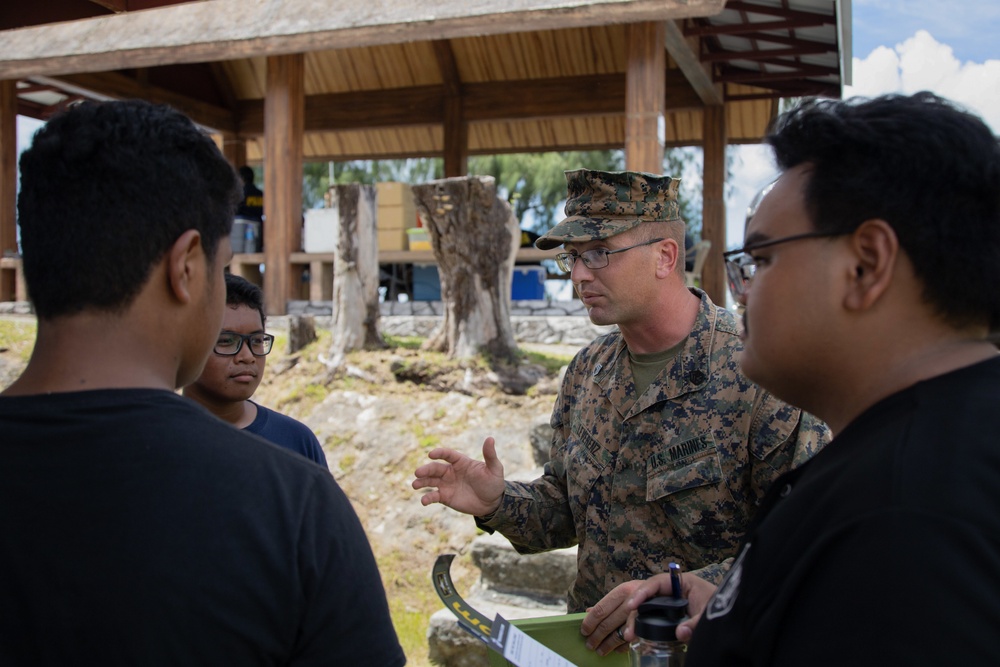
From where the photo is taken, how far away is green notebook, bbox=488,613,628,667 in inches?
79.3

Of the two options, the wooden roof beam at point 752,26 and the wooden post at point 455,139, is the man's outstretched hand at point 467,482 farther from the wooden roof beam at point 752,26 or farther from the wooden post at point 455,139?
the wooden post at point 455,139

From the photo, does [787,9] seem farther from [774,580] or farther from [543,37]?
[774,580]

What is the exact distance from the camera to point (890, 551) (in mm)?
963

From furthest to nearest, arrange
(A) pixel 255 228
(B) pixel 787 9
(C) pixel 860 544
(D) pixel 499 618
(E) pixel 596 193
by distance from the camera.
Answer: (A) pixel 255 228, (B) pixel 787 9, (E) pixel 596 193, (D) pixel 499 618, (C) pixel 860 544

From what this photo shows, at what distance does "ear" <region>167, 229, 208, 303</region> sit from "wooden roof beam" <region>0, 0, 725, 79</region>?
22.6 ft

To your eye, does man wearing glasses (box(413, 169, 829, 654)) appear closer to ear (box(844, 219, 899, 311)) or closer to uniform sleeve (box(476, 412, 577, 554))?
uniform sleeve (box(476, 412, 577, 554))

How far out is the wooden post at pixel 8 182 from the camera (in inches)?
434

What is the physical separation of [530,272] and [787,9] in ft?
14.5

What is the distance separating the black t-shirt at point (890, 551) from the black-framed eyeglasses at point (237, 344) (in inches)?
87.2

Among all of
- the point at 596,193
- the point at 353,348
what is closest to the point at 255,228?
the point at 353,348

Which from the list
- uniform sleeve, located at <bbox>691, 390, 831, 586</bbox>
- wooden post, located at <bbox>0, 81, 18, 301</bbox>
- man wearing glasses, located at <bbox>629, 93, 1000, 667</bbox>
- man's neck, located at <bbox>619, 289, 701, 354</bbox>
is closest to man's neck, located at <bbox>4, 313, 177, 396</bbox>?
man wearing glasses, located at <bbox>629, 93, 1000, 667</bbox>

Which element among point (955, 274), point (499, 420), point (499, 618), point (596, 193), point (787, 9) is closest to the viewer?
point (955, 274)

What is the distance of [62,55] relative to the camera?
31.2ft

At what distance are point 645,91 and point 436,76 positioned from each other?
513cm
